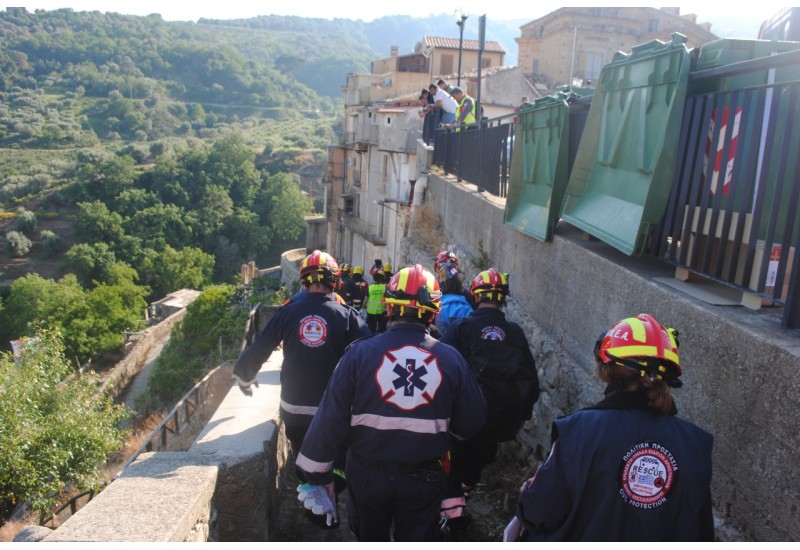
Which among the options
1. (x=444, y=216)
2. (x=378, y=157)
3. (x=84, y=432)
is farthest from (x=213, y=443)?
(x=378, y=157)

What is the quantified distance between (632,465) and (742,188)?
1.76m

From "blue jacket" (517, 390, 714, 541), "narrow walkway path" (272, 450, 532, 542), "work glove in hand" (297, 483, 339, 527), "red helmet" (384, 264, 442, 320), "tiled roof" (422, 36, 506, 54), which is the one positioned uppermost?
"tiled roof" (422, 36, 506, 54)

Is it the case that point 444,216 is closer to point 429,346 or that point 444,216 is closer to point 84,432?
point 429,346

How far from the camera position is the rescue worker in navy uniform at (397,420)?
341 centimetres

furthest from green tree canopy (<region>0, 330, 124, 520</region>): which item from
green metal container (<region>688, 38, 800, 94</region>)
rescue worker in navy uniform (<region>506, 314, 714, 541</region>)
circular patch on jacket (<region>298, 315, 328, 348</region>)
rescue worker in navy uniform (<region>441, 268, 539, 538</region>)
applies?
green metal container (<region>688, 38, 800, 94</region>)

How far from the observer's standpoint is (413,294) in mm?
3613

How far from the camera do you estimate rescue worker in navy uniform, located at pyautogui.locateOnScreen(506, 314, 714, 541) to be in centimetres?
227

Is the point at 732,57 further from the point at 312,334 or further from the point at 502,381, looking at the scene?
the point at 312,334

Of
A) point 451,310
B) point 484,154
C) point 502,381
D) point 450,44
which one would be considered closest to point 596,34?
point 450,44

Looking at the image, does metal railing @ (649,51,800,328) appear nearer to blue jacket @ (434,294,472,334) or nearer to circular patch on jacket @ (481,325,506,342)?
circular patch on jacket @ (481,325,506,342)

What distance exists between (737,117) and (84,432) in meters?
15.3

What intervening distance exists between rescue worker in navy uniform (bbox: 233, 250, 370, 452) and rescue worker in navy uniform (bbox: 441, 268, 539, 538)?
76 cm

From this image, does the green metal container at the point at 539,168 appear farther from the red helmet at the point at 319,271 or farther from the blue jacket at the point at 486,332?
the red helmet at the point at 319,271

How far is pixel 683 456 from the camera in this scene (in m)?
2.28
